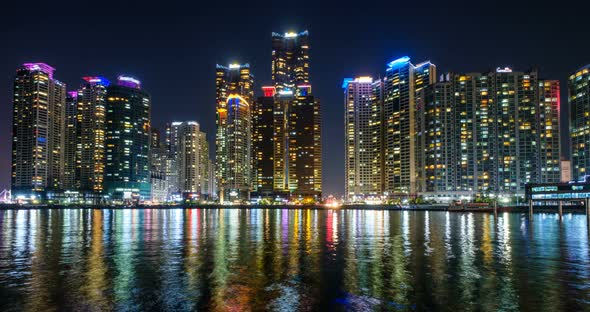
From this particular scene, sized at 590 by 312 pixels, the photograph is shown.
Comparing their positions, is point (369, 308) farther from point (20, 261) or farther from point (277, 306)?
point (20, 261)

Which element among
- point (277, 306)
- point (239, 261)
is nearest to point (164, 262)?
point (239, 261)

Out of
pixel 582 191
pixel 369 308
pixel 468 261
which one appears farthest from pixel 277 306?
pixel 582 191

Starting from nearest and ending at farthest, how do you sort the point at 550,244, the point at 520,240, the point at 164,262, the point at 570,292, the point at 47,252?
the point at 570,292, the point at 164,262, the point at 47,252, the point at 550,244, the point at 520,240

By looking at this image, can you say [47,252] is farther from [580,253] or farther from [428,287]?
[580,253]

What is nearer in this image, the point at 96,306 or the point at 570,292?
the point at 96,306

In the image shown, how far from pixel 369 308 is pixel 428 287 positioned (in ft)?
21.2

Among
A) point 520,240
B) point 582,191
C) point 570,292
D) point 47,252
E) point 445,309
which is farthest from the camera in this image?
point 582,191

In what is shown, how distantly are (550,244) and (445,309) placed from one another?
1442 inches

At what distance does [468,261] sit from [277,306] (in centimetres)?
2140

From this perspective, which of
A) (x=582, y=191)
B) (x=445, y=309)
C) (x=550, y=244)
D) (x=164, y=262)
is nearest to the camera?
(x=445, y=309)

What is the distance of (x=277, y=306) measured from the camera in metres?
23.0

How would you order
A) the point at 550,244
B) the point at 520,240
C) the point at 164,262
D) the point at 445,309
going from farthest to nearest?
the point at 520,240, the point at 550,244, the point at 164,262, the point at 445,309

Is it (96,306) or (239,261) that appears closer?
(96,306)

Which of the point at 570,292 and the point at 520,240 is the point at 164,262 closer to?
the point at 570,292
